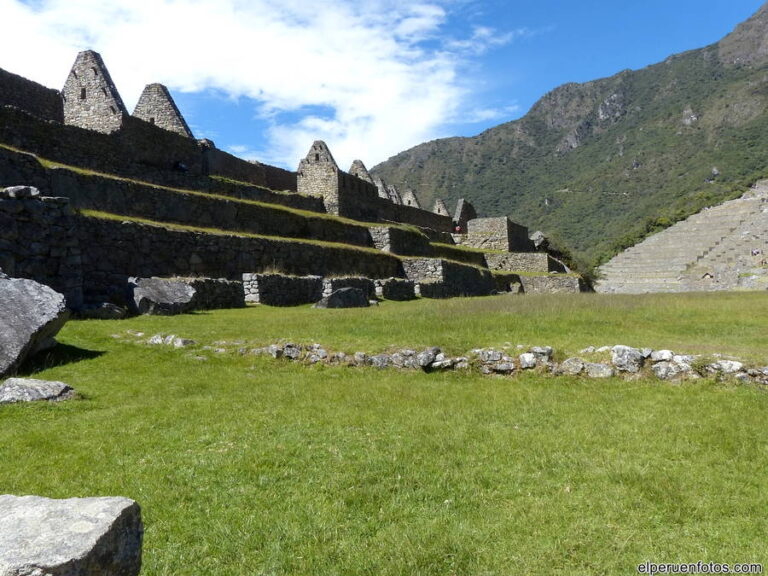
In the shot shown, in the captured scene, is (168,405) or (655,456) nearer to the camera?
(655,456)

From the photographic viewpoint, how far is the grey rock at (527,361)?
8570 millimetres

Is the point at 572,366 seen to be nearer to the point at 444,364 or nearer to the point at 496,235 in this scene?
the point at 444,364

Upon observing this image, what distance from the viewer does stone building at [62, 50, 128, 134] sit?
20047 millimetres

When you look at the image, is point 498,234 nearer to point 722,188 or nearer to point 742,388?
point 742,388

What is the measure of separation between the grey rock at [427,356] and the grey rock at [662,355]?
3148 millimetres

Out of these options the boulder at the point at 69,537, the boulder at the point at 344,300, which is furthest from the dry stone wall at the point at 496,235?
the boulder at the point at 69,537

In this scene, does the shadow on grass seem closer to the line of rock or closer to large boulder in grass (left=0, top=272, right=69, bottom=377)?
large boulder in grass (left=0, top=272, right=69, bottom=377)

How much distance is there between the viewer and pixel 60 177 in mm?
15461

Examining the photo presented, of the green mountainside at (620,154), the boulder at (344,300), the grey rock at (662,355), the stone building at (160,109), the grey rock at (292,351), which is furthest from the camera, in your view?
the green mountainside at (620,154)

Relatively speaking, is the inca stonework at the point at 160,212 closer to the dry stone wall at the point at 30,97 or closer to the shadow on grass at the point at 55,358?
the dry stone wall at the point at 30,97

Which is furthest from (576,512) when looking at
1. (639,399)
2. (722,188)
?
(722,188)

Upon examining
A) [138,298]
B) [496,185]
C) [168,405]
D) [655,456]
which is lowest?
[655,456]

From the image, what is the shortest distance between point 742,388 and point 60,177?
16.3 m

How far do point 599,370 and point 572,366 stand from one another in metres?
0.38
